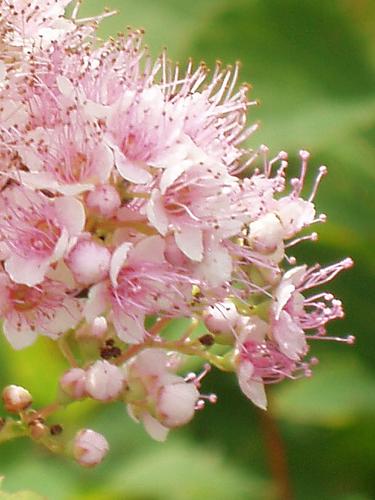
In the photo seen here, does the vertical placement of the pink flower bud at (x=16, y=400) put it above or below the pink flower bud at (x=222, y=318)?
below

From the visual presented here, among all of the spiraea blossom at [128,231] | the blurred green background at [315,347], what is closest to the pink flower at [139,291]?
the spiraea blossom at [128,231]

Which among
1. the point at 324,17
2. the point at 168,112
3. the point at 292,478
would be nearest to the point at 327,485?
the point at 292,478

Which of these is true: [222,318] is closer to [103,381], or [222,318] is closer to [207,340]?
[207,340]

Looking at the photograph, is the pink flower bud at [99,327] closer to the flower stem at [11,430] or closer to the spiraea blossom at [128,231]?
the spiraea blossom at [128,231]

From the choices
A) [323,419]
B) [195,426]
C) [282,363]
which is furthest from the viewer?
[195,426]

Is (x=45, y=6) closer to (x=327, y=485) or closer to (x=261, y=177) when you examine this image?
(x=261, y=177)

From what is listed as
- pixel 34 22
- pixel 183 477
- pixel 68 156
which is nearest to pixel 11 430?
pixel 68 156
